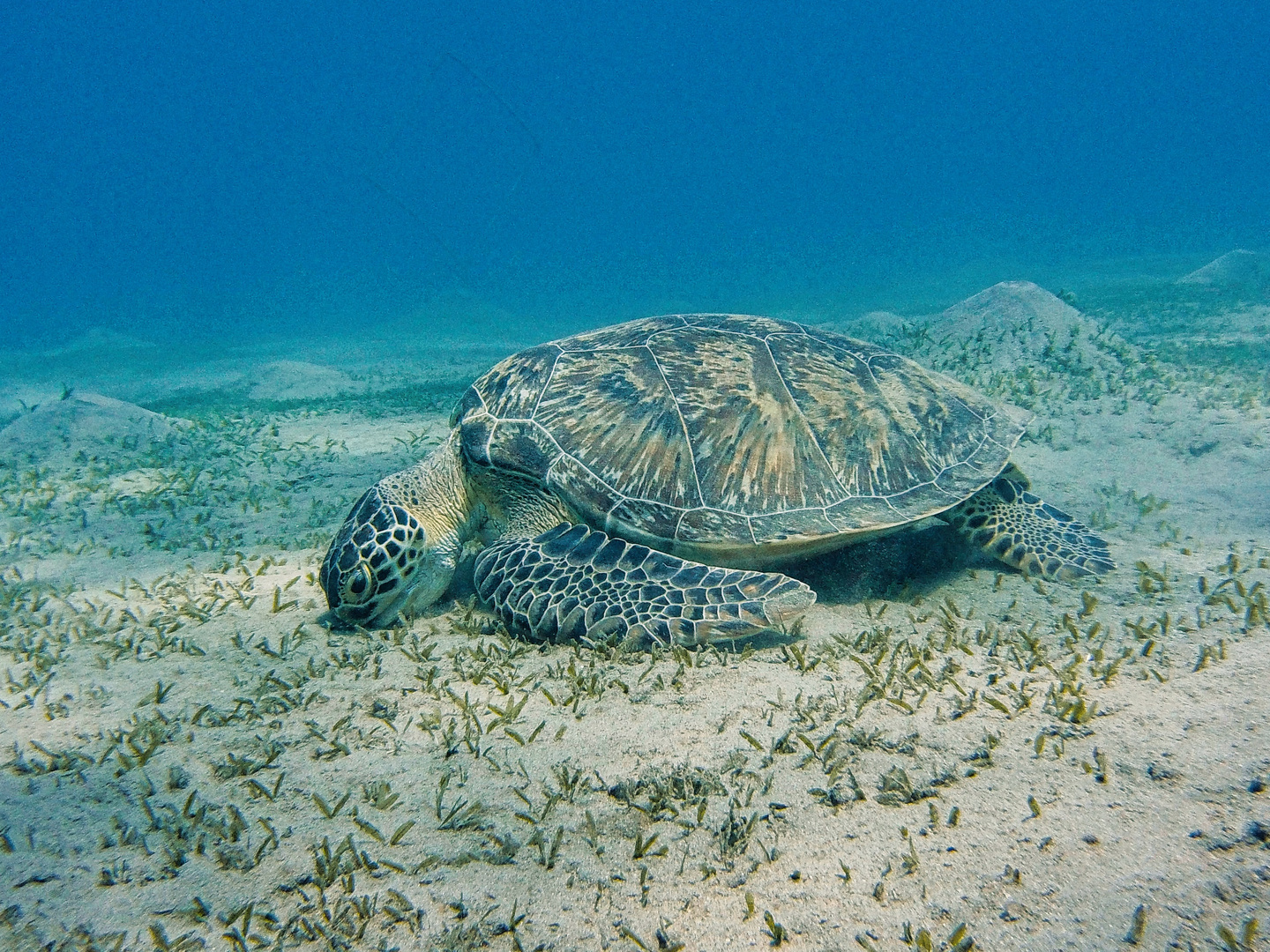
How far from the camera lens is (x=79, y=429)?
7793 mm

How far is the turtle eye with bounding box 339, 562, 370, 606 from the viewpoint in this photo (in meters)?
3.38

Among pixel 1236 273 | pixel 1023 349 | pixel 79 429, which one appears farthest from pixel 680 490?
pixel 1236 273

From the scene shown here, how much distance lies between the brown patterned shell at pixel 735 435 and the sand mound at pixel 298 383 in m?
9.29

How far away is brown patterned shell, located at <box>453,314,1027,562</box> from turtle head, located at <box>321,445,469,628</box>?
18.4 inches

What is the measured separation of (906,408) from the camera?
163 inches

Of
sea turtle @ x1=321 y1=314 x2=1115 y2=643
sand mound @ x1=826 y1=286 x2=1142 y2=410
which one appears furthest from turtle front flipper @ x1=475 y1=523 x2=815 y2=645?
sand mound @ x1=826 y1=286 x2=1142 y2=410

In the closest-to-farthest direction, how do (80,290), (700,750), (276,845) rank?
(276,845) < (700,750) < (80,290)

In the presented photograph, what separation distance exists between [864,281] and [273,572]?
37774 mm

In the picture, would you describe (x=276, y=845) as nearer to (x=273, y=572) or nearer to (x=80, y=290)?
(x=273, y=572)

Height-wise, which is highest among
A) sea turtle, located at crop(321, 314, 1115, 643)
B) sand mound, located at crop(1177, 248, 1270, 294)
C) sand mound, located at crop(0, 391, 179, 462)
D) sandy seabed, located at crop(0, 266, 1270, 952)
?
sand mound, located at crop(1177, 248, 1270, 294)

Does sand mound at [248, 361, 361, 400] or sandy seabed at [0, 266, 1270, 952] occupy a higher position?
sand mound at [248, 361, 361, 400]

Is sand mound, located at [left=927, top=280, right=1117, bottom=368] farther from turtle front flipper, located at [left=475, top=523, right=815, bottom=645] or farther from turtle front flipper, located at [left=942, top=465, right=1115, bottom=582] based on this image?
turtle front flipper, located at [left=475, top=523, right=815, bottom=645]

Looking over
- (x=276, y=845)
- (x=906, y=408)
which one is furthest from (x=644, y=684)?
(x=906, y=408)

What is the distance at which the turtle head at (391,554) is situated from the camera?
3410 mm
